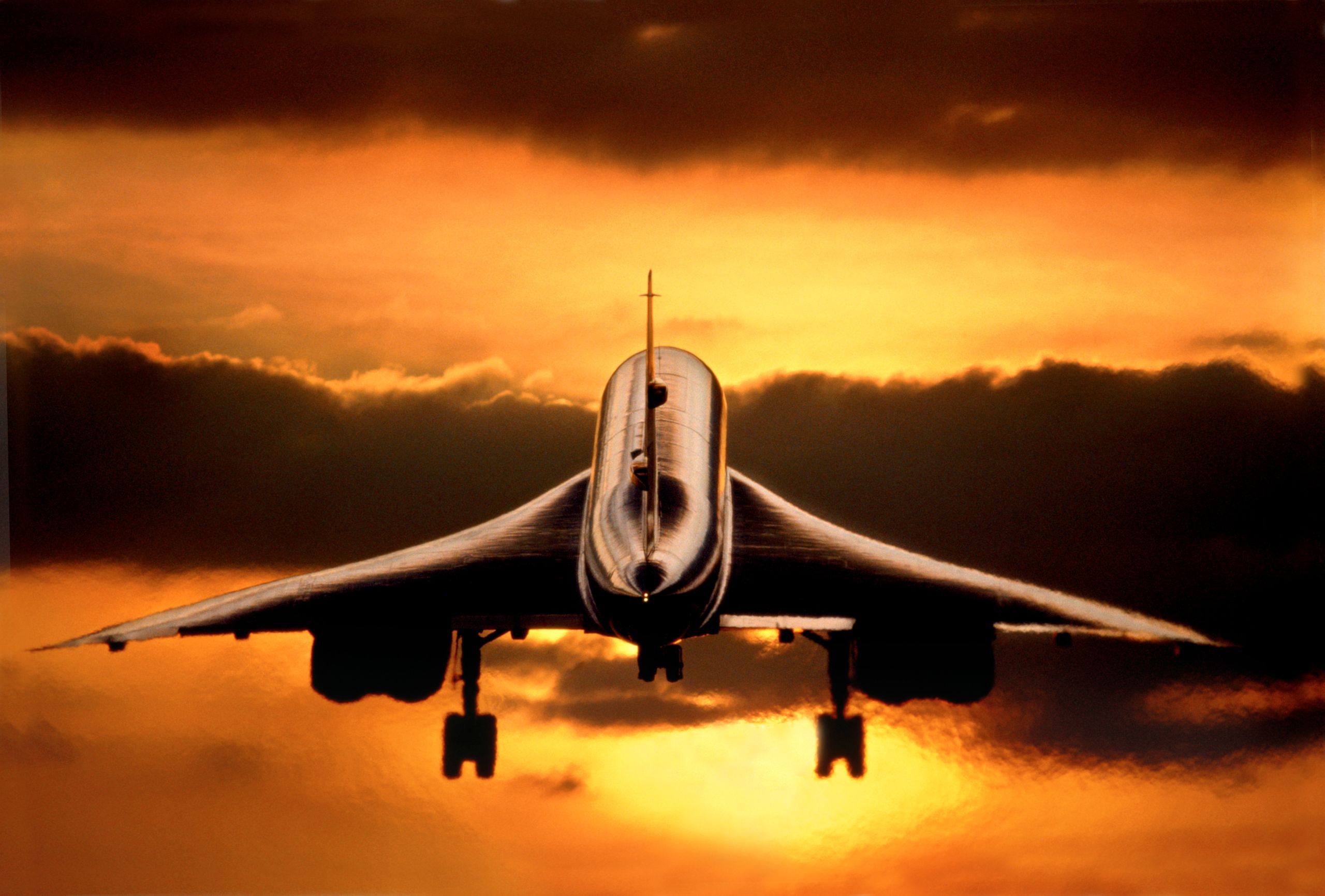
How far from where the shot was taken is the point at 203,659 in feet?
48.0

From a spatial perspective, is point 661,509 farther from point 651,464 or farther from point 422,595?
point 422,595

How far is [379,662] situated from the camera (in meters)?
13.7

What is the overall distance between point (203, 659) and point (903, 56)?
11024mm

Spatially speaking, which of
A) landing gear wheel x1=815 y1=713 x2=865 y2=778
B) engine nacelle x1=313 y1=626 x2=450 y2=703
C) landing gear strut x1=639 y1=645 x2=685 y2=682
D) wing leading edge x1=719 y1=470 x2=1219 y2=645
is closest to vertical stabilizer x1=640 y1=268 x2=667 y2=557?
landing gear strut x1=639 y1=645 x2=685 y2=682

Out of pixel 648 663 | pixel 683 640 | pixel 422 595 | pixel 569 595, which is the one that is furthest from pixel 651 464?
pixel 422 595

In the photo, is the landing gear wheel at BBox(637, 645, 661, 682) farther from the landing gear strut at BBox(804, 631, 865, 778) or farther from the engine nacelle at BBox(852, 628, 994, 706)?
the landing gear strut at BBox(804, 631, 865, 778)

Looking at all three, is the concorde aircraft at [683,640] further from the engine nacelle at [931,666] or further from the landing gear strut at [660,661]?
the landing gear strut at [660,661]

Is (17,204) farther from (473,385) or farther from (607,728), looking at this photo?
(607,728)

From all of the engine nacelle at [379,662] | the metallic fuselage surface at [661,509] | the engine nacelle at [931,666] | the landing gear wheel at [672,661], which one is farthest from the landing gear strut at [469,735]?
the engine nacelle at [931,666]

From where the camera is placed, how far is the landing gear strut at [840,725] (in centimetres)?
1401

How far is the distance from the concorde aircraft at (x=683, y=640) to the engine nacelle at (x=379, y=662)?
0.05 feet

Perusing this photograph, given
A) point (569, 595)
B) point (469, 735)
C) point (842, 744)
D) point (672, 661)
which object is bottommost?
point (842, 744)

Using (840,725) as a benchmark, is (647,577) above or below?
above

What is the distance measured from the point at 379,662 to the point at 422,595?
89 cm
